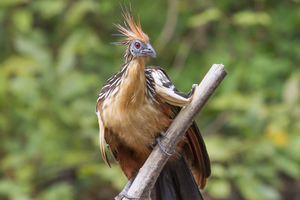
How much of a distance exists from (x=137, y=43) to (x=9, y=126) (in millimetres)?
2687

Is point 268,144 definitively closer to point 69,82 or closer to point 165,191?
point 165,191

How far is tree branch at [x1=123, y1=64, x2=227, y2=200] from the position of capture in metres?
1.87

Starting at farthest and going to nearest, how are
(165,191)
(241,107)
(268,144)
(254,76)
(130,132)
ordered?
(254,76)
(241,107)
(268,144)
(165,191)
(130,132)

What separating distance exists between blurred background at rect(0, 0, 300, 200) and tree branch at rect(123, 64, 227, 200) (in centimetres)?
107

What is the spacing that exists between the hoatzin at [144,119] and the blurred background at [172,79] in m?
0.72

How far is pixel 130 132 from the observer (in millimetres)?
1953

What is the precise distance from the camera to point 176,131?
6.20 feet

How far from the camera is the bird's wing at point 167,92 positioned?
1.83 meters

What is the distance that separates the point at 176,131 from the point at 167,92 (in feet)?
0.73

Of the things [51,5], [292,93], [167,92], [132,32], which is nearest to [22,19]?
[51,5]

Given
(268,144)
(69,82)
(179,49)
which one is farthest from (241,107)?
(69,82)

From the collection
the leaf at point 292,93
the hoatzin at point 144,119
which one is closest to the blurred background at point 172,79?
the leaf at point 292,93

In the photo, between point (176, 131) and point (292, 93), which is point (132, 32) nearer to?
point (176, 131)

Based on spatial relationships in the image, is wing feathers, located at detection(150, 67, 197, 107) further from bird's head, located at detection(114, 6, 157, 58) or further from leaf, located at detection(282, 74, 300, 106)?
leaf, located at detection(282, 74, 300, 106)
